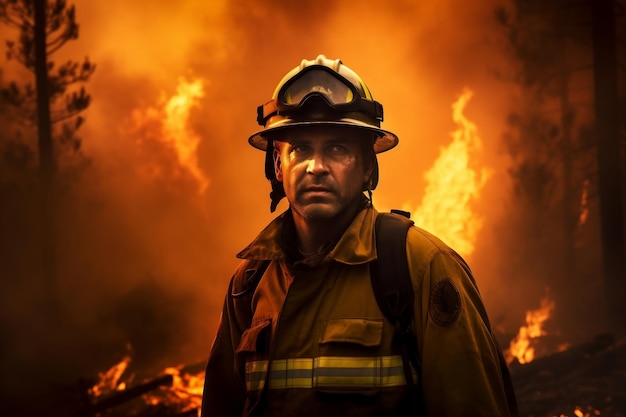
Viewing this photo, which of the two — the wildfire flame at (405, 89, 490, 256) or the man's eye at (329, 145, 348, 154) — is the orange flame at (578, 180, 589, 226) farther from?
the man's eye at (329, 145, 348, 154)

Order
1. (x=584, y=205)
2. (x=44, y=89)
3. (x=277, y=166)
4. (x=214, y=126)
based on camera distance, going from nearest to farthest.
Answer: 1. (x=277, y=166)
2. (x=44, y=89)
3. (x=584, y=205)
4. (x=214, y=126)

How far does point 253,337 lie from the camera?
2.84 m

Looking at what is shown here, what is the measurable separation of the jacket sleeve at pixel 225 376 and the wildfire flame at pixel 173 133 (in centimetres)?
1432

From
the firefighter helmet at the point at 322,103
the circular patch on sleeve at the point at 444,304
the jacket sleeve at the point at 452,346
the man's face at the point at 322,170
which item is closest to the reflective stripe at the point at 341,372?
the jacket sleeve at the point at 452,346

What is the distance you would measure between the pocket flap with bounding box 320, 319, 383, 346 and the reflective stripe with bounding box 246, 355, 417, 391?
69mm

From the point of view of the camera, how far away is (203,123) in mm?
17875

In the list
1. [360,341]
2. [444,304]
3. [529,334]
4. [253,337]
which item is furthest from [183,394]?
[529,334]

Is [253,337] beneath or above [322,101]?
beneath

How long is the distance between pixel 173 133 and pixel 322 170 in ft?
49.1

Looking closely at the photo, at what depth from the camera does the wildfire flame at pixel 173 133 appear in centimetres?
1688

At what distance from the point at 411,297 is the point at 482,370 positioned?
375mm

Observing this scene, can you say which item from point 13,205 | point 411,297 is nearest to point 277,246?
point 411,297

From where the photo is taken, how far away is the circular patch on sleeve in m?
2.50

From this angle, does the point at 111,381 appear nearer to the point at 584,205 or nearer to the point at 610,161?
the point at 610,161
